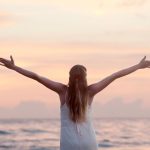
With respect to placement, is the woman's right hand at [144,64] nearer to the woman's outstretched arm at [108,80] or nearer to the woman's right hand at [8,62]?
the woman's outstretched arm at [108,80]

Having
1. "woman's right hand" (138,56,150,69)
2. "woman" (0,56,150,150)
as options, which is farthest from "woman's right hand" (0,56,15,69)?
"woman's right hand" (138,56,150,69)

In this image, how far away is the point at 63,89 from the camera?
6266 mm

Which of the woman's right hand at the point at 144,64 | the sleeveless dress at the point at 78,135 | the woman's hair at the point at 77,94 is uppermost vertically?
the woman's right hand at the point at 144,64

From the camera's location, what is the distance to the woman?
20.4 ft

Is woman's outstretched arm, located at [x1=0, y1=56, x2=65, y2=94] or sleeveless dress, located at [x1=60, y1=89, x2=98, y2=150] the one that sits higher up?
woman's outstretched arm, located at [x1=0, y1=56, x2=65, y2=94]

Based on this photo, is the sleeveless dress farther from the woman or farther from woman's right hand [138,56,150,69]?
woman's right hand [138,56,150,69]

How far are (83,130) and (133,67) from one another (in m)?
0.83

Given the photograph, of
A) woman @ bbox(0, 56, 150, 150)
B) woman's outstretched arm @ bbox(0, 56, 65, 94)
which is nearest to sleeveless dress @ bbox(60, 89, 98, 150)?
woman @ bbox(0, 56, 150, 150)

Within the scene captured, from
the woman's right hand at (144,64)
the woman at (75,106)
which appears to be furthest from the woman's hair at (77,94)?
the woman's right hand at (144,64)

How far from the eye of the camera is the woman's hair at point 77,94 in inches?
244

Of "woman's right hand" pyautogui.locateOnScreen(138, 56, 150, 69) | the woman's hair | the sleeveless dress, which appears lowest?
the sleeveless dress

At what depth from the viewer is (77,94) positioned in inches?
245

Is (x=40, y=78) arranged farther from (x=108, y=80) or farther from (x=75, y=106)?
(x=108, y=80)

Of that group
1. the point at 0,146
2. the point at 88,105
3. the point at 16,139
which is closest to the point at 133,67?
the point at 88,105
